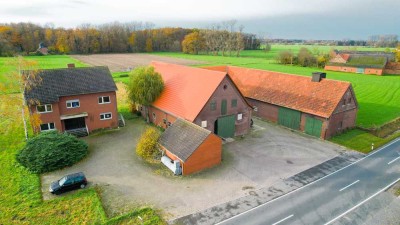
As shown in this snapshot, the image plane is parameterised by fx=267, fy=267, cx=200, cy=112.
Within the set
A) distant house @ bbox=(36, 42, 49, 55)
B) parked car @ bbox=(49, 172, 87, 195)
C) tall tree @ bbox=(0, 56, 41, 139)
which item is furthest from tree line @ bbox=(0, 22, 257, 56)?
parked car @ bbox=(49, 172, 87, 195)

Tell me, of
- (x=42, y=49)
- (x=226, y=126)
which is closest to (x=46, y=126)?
(x=226, y=126)

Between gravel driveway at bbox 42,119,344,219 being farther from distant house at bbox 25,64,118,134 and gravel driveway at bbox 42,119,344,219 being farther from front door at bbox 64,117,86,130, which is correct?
front door at bbox 64,117,86,130

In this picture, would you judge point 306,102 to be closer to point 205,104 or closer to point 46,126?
point 205,104

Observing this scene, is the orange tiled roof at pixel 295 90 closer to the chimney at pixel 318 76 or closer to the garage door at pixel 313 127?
the chimney at pixel 318 76

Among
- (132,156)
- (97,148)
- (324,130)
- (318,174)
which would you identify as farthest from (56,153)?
(324,130)

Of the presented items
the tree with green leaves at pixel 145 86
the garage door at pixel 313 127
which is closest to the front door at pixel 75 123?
the tree with green leaves at pixel 145 86

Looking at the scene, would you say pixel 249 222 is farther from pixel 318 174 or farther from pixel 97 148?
pixel 97 148
